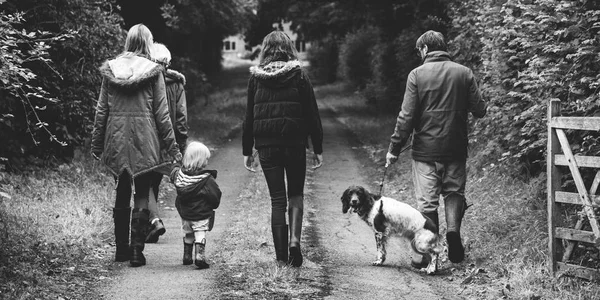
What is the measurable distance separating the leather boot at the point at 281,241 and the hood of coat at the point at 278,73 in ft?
4.34

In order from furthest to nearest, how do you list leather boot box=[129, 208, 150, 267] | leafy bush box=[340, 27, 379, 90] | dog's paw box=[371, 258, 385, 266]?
leafy bush box=[340, 27, 379, 90] → dog's paw box=[371, 258, 385, 266] → leather boot box=[129, 208, 150, 267]

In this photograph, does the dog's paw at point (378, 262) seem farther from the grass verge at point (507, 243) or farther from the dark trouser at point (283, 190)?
the dark trouser at point (283, 190)

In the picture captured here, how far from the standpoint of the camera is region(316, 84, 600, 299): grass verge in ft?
21.1

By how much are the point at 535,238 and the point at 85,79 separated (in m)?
7.99

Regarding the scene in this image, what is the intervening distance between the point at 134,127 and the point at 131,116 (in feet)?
0.35

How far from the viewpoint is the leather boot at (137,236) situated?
723 cm

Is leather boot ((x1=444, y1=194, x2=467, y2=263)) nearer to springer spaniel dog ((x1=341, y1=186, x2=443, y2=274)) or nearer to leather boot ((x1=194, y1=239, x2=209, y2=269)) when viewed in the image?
springer spaniel dog ((x1=341, y1=186, x2=443, y2=274))

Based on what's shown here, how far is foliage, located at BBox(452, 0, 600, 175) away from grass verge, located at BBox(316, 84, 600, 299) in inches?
17.9

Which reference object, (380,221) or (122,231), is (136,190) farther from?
(380,221)

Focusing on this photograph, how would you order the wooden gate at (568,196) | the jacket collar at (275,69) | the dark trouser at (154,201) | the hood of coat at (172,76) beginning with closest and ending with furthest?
the wooden gate at (568,196) → the jacket collar at (275,69) → the hood of coat at (172,76) → the dark trouser at (154,201)

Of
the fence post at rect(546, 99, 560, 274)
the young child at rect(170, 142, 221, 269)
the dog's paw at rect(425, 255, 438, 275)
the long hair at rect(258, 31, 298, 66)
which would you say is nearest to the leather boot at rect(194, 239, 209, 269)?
the young child at rect(170, 142, 221, 269)

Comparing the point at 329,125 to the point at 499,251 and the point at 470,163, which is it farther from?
the point at 499,251

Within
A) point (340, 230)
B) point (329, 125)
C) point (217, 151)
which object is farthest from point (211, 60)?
point (340, 230)

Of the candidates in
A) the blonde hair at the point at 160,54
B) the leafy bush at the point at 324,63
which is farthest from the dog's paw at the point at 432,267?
the leafy bush at the point at 324,63
